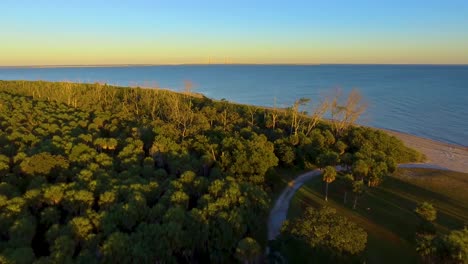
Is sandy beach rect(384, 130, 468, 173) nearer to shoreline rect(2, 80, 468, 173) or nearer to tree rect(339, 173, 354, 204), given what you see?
shoreline rect(2, 80, 468, 173)

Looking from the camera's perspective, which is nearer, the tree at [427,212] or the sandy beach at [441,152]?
the tree at [427,212]

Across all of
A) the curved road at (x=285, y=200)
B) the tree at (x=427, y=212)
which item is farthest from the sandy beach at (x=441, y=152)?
the tree at (x=427, y=212)

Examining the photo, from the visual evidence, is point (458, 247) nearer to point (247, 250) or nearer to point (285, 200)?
point (247, 250)

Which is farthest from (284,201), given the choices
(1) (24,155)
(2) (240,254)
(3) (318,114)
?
(1) (24,155)

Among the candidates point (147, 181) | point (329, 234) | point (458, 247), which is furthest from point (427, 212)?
point (147, 181)

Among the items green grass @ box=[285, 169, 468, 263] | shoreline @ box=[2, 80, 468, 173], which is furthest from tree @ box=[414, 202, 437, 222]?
shoreline @ box=[2, 80, 468, 173]

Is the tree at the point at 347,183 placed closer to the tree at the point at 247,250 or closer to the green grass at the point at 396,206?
the green grass at the point at 396,206
